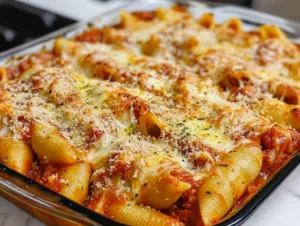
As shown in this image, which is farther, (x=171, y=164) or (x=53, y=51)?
(x=53, y=51)

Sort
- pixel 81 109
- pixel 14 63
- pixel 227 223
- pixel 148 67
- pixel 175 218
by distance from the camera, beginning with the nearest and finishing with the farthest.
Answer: pixel 227 223, pixel 175 218, pixel 81 109, pixel 148 67, pixel 14 63

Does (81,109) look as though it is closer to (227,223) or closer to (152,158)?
(152,158)

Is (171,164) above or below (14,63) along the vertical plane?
above

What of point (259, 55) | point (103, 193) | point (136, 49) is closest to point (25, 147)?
point (103, 193)

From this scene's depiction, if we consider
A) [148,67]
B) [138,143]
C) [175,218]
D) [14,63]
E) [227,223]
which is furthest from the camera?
[14,63]

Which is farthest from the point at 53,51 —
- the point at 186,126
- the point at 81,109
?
the point at 186,126

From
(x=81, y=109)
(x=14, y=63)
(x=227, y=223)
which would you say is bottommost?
(x=14, y=63)
